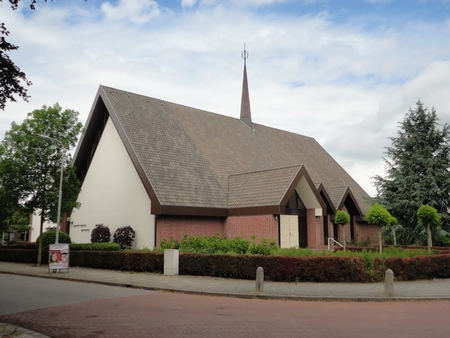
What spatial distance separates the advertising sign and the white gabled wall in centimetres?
526

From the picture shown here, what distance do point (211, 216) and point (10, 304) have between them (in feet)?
48.9

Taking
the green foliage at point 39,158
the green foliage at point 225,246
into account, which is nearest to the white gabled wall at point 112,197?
the green foliage at point 39,158

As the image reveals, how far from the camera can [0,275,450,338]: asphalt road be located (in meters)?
7.99

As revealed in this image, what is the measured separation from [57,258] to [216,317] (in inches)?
486

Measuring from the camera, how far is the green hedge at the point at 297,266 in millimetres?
15656

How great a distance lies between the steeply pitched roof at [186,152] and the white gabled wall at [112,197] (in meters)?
1.37

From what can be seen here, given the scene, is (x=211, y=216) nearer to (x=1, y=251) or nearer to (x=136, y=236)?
(x=136, y=236)

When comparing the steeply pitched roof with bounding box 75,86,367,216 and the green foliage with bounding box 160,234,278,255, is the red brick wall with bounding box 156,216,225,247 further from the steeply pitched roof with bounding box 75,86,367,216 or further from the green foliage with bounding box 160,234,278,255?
the green foliage with bounding box 160,234,278,255

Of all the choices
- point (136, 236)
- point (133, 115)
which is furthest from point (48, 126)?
point (136, 236)

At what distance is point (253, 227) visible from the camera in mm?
25016

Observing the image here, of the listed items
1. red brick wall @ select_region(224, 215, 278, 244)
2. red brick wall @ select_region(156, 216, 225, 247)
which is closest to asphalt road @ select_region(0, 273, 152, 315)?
red brick wall @ select_region(156, 216, 225, 247)

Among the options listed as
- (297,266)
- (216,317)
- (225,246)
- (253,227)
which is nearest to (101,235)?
(253,227)

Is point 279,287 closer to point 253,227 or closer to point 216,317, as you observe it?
point 216,317

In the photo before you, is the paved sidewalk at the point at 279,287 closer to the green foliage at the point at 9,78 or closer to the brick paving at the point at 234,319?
the brick paving at the point at 234,319
